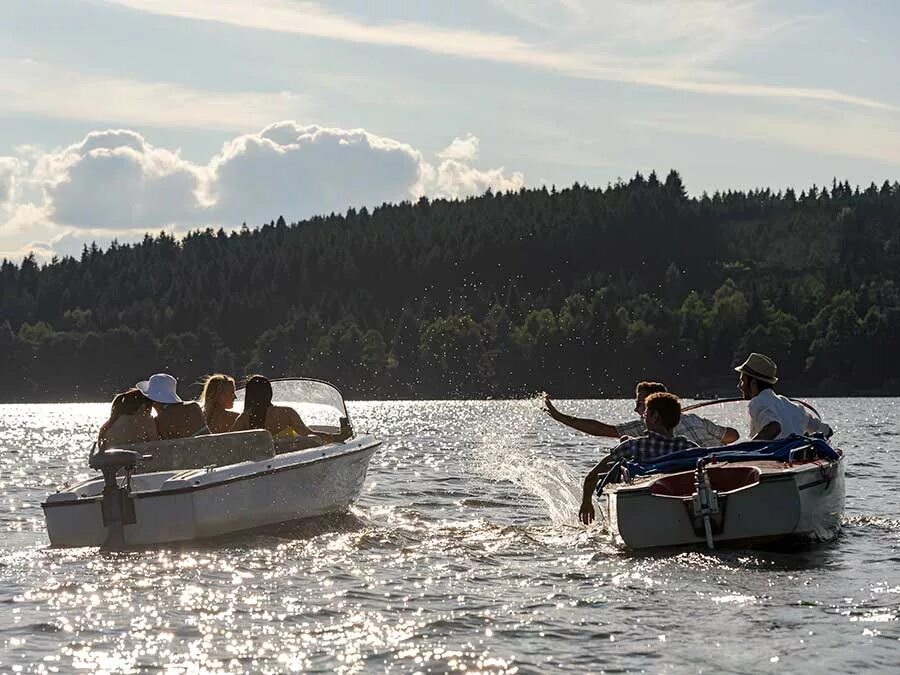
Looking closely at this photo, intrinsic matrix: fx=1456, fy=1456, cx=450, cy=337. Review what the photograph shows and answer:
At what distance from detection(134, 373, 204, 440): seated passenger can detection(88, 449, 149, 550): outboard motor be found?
1.71m

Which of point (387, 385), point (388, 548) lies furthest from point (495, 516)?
point (387, 385)

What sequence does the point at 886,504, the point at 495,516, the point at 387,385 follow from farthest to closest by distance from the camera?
the point at 387,385
the point at 886,504
the point at 495,516

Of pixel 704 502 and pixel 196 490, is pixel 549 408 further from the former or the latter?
pixel 196 490

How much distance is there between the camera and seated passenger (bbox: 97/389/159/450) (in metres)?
16.2

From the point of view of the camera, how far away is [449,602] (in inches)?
484

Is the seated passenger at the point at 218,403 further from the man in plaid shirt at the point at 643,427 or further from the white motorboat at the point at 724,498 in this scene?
the white motorboat at the point at 724,498

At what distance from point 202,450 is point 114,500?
4.56ft

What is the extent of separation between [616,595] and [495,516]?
7.64 meters

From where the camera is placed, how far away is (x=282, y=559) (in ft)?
49.1

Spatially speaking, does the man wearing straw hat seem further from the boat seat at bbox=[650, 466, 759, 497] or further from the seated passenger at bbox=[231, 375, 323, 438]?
the seated passenger at bbox=[231, 375, 323, 438]

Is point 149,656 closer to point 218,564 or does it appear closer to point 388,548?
point 218,564

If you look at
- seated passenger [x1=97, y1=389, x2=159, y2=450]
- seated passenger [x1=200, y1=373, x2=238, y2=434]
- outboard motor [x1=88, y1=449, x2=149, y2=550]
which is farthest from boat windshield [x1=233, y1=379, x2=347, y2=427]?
outboard motor [x1=88, y1=449, x2=149, y2=550]

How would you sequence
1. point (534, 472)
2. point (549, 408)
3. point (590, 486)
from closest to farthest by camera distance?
point (590, 486)
point (549, 408)
point (534, 472)

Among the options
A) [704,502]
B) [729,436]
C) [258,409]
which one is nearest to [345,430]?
[258,409]
